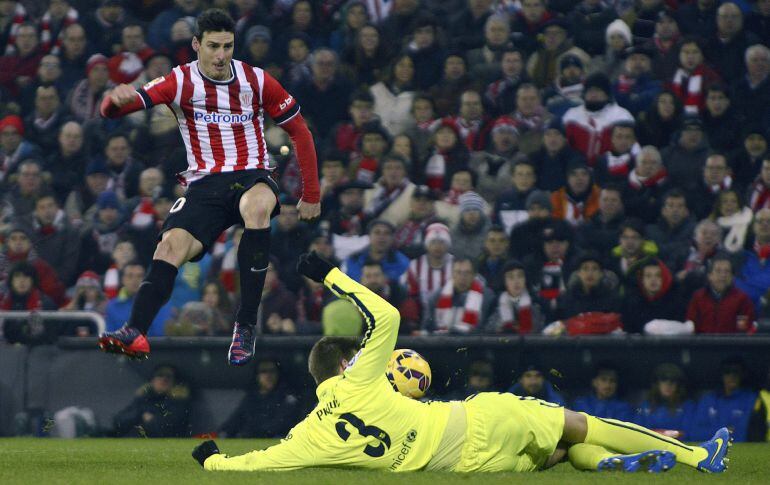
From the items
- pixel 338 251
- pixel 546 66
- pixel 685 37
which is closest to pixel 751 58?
pixel 685 37

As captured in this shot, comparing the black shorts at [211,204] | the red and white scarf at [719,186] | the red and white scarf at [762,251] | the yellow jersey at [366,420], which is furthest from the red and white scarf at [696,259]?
the yellow jersey at [366,420]

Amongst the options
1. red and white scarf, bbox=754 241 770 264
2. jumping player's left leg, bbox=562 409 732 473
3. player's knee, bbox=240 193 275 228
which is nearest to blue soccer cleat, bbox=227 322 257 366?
player's knee, bbox=240 193 275 228

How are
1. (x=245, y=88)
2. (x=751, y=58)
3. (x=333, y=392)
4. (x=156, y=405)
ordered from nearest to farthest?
1. (x=333, y=392)
2. (x=245, y=88)
3. (x=156, y=405)
4. (x=751, y=58)

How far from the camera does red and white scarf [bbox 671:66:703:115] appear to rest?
41.7ft

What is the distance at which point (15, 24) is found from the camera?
1490cm

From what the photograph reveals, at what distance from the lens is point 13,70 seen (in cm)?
1451

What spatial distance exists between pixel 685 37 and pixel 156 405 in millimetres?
5925

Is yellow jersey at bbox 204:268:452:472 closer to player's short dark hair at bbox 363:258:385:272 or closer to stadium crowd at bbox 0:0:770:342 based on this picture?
stadium crowd at bbox 0:0:770:342

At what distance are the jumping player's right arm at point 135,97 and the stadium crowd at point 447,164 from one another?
3.44m

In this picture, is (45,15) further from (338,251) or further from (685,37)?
(685,37)

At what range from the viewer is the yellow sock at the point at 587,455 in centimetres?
688

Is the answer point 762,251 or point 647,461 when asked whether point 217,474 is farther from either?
point 762,251

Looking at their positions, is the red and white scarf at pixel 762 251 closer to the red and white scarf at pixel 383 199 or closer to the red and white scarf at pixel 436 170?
the red and white scarf at pixel 436 170

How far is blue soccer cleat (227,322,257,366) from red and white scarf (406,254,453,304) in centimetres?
366
